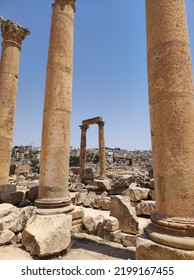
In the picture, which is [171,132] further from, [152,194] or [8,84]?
[8,84]

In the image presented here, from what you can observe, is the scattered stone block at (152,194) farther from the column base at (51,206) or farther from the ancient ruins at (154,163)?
the column base at (51,206)

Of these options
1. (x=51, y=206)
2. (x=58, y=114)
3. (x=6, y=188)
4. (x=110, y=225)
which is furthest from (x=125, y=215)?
(x=6, y=188)

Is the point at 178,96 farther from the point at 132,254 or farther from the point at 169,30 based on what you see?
the point at 132,254

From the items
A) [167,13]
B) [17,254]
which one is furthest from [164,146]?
[17,254]

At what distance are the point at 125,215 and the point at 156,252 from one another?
413 centimetres

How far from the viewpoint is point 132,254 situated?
16.8ft

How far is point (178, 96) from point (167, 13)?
1.91 meters

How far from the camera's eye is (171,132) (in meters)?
3.68

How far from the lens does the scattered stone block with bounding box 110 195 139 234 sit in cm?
695

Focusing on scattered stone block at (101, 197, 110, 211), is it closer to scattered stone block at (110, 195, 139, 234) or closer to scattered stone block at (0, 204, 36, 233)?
scattered stone block at (110, 195, 139, 234)

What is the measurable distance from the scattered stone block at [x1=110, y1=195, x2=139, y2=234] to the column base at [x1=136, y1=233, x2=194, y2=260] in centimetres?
357

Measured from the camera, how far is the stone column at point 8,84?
9.37 metres

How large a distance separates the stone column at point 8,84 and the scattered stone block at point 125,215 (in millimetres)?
4852

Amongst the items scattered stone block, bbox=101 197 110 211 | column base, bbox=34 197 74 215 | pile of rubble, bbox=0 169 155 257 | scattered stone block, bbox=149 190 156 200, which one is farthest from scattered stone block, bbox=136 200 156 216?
column base, bbox=34 197 74 215
